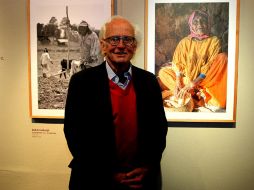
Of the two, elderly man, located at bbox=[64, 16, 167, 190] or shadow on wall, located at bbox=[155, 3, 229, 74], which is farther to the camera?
shadow on wall, located at bbox=[155, 3, 229, 74]

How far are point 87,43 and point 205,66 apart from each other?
0.78m

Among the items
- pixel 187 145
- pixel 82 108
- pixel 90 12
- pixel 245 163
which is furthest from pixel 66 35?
pixel 245 163

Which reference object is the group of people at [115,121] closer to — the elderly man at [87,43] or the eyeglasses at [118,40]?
the eyeglasses at [118,40]

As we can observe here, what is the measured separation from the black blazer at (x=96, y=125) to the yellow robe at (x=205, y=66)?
1.36 ft

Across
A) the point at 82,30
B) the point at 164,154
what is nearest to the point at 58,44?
the point at 82,30

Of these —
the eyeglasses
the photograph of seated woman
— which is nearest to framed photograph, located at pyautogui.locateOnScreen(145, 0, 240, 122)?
the photograph of seated woman

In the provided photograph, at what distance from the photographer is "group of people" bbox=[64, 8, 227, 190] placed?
4.63 ft

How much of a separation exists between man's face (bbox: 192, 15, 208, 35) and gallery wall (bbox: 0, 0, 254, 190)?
0.24m

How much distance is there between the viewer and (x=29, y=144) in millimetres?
1981

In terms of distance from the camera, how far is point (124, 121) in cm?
144

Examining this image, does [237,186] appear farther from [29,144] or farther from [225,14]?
[29,144]

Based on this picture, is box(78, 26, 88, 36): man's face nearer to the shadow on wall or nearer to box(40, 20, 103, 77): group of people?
box(40, 20, 103, 77): group of people

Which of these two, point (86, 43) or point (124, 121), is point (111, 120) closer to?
point (124, 121)

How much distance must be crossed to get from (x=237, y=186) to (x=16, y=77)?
170 cm
